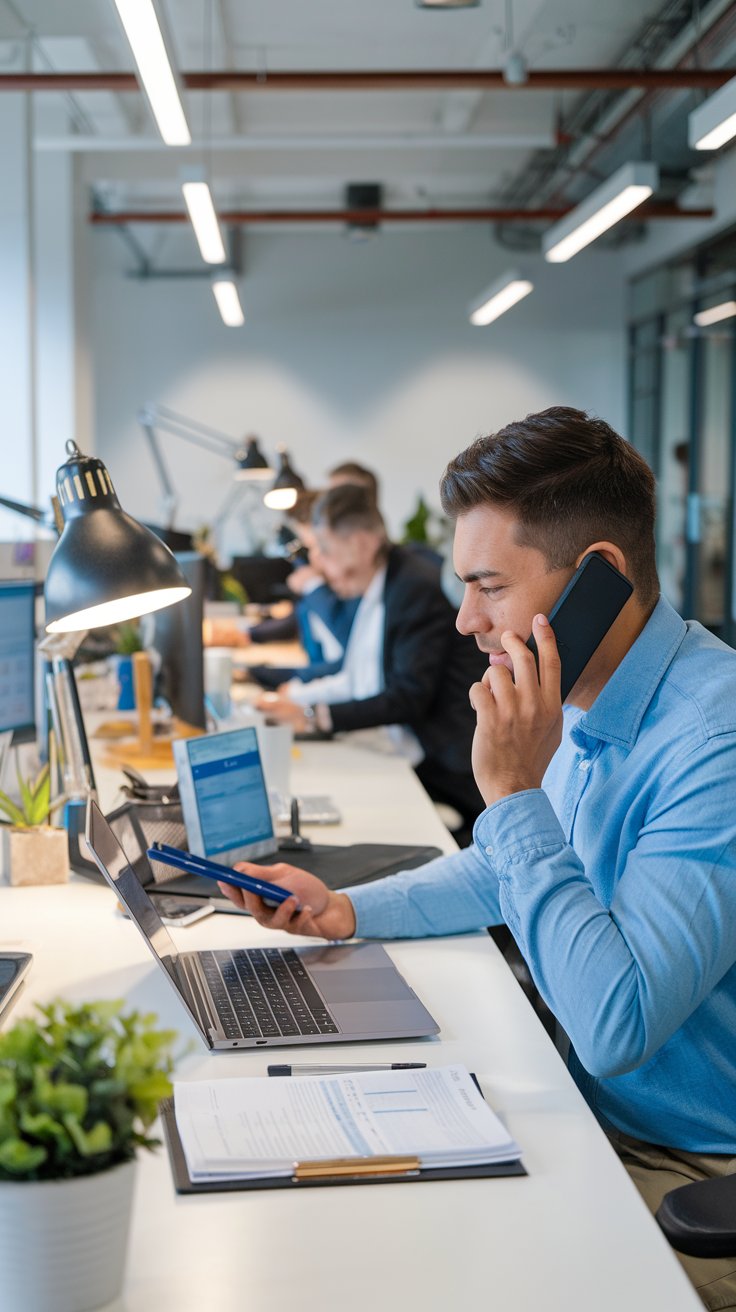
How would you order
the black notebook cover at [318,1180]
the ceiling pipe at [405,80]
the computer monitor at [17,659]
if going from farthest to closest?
the ceiling pipe at [405,80], the computer monitor at [17,659], the black notebook cover at [318,1180]

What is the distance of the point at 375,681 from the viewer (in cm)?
390

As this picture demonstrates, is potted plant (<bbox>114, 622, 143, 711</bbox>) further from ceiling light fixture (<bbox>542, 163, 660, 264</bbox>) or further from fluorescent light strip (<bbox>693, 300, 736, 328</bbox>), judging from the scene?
fluorescent light strip (<bbox>693, 300, 736, 328</bbox>)

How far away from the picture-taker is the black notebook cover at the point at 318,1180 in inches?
42.8

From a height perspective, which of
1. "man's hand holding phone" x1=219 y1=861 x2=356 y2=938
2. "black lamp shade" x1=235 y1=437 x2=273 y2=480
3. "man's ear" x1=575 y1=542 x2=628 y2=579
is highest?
"black lamp shade" x1=235 y1=437 x2=273 y2=480

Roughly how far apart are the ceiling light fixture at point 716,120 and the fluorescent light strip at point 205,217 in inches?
80.4

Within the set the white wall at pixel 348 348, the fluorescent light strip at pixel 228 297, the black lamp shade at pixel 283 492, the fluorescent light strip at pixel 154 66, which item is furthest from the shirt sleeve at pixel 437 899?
the white wall at pixel 348 348

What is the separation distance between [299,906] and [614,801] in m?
0.47

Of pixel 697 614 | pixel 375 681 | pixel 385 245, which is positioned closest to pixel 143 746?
pixel 375 681

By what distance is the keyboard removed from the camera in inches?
97.9

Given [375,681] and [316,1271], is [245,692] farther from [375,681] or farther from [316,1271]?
[316,1271]

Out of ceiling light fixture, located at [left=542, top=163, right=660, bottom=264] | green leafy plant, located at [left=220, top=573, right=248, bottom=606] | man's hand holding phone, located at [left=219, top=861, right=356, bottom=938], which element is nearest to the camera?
A: man's hand holding phone, located at [left=219, top=861, right=356, bottom=938]

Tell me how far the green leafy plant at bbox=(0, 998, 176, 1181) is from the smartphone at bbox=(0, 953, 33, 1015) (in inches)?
23.8

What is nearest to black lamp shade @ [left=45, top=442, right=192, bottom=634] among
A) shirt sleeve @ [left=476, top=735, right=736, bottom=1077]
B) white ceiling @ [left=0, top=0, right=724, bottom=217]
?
shirt sleeve @ [left=476, top=735, right=736, bottom=1077]

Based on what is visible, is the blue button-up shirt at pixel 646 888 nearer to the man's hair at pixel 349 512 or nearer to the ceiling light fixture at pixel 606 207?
the man's hair at pixel 349 512
